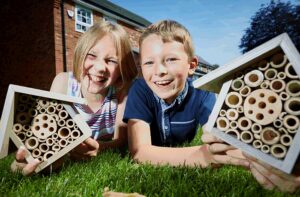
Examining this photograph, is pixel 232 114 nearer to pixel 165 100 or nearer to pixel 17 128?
pixel 165 100

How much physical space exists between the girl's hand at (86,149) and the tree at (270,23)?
70.2 feet

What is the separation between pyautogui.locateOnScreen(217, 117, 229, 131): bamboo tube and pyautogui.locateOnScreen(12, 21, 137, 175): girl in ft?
4.62

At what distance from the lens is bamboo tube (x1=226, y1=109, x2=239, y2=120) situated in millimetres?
1587

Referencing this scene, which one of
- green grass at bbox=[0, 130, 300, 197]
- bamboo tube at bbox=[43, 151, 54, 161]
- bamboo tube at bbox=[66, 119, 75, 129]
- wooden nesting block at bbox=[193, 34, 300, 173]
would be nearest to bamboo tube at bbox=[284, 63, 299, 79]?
wooden nesting block at bbox=[193, 34, 300, 173]

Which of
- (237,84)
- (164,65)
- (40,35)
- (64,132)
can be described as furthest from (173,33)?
(40,35)

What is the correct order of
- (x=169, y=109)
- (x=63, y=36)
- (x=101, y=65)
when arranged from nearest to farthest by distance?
(x=169, y=109) → (x=101, y=65) → (x=63, y=36)

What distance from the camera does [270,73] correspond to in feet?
5.09

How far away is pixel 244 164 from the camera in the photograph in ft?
5.46

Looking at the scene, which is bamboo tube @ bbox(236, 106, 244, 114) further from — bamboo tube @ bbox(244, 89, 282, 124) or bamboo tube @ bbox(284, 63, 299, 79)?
bamboo tube @ bbox(284, 63, 299, 79)

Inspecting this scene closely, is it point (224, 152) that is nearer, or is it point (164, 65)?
point (224, 152)

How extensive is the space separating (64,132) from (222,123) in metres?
1.00

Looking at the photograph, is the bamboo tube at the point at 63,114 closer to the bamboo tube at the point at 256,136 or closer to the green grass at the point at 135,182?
the green grass at the point at 135,182

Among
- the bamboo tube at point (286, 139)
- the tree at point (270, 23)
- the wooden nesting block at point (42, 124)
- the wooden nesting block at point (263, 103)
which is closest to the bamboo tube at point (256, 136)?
the wooden nesting block at point (263, 103)

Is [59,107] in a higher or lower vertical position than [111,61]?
lower
